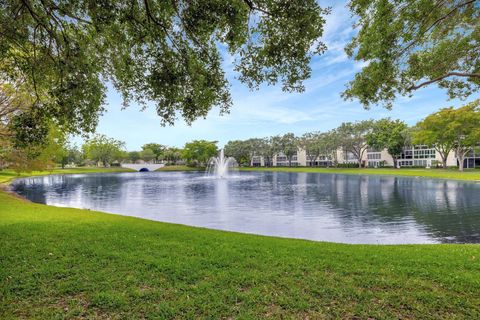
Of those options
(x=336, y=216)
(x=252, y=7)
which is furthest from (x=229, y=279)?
(x=336, y=216)

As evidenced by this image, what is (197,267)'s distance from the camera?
6246 mm

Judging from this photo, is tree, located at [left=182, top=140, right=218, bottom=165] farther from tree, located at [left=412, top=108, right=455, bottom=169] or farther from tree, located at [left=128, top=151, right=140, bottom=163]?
tree, located at [left=412, top=108, right=455, bottom=169]

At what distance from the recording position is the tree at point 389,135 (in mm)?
71681

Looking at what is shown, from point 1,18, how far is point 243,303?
8517 mm

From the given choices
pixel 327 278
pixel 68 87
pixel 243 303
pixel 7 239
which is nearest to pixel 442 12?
pixel 327 278

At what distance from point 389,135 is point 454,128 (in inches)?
885

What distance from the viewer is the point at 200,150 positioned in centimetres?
9956

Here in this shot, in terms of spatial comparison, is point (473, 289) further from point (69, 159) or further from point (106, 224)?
point (69, 159)

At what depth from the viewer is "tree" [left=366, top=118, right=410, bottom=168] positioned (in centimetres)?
7168

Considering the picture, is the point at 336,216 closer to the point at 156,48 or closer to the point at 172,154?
the point at 156,48

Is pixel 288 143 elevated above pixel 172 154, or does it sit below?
above

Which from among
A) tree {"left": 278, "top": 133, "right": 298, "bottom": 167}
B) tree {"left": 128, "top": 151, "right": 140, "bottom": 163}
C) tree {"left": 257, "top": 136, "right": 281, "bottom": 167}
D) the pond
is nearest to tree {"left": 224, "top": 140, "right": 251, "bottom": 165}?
tree {"left": 257, "top": 136, "right": 281, "bottom": 167}

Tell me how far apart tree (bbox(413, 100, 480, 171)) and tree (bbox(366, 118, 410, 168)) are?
12406 millimetres

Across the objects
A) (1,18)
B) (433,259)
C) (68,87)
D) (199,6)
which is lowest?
(433,259)
